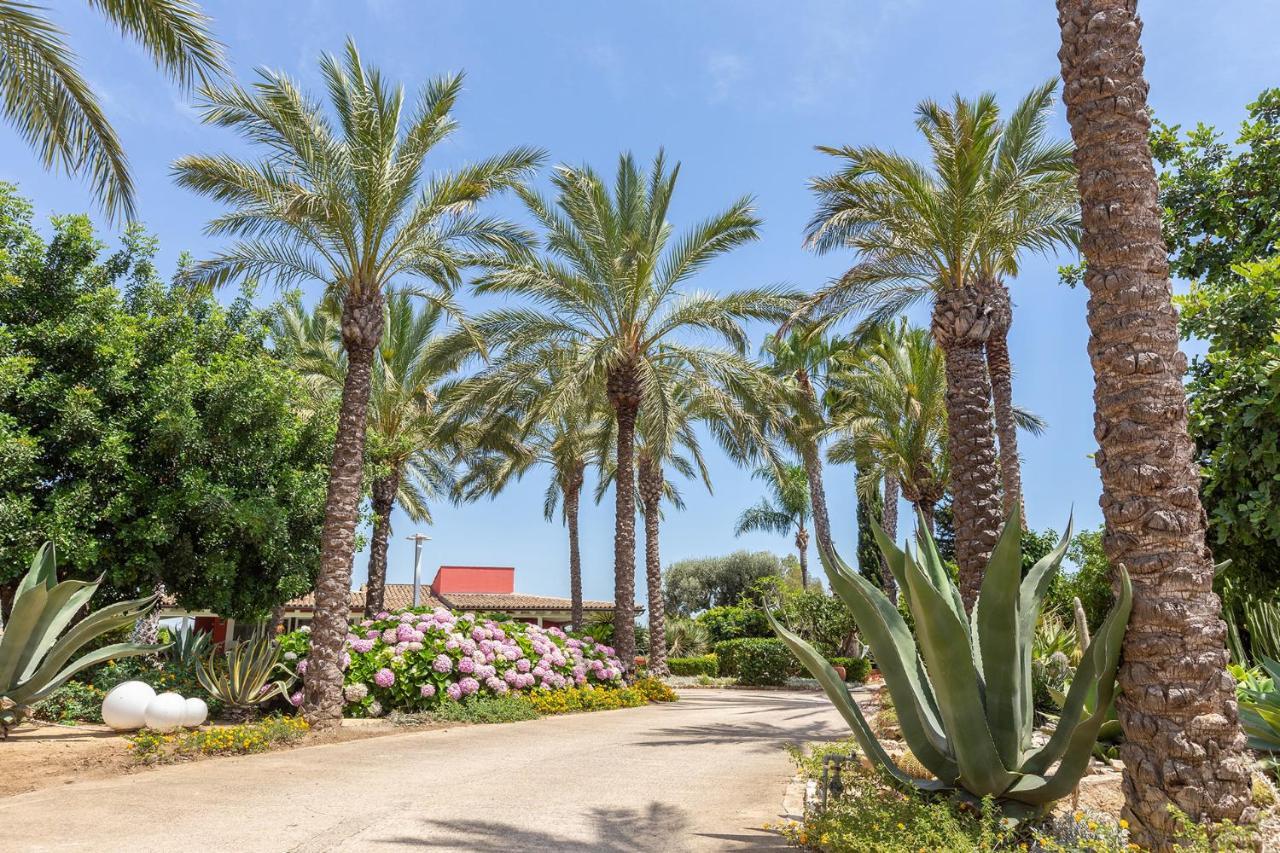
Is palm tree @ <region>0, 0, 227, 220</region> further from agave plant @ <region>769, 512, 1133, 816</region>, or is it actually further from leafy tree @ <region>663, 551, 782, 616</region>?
leafy tree @ <region>663, 551, 782, 616</region>

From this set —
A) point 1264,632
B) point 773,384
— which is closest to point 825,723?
point 1264,632

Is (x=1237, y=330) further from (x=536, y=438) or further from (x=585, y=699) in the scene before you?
(x=536, y=438)

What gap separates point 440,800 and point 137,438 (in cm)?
954

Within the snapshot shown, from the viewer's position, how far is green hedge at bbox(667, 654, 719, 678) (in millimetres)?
25516

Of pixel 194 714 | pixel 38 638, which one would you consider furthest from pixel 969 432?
pixel 38 638

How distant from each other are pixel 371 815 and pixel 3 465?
9161mm

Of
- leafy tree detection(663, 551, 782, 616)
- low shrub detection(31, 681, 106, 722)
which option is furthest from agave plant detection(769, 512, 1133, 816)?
leafy tree detection(663, 551, 782, 616)

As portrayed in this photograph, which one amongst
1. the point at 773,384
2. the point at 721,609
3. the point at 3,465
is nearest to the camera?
the point at 3,465

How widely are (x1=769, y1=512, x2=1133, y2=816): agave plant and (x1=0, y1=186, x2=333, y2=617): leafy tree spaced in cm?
1068

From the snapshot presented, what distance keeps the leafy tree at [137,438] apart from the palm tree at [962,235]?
388 inches

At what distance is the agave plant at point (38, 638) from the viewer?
A: 8.63 meters

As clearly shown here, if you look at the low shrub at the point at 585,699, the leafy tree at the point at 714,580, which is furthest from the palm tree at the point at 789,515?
the low shrub at the point at 585,699

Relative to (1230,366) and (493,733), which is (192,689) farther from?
(1230,366)

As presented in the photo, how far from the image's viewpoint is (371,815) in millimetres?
5203
